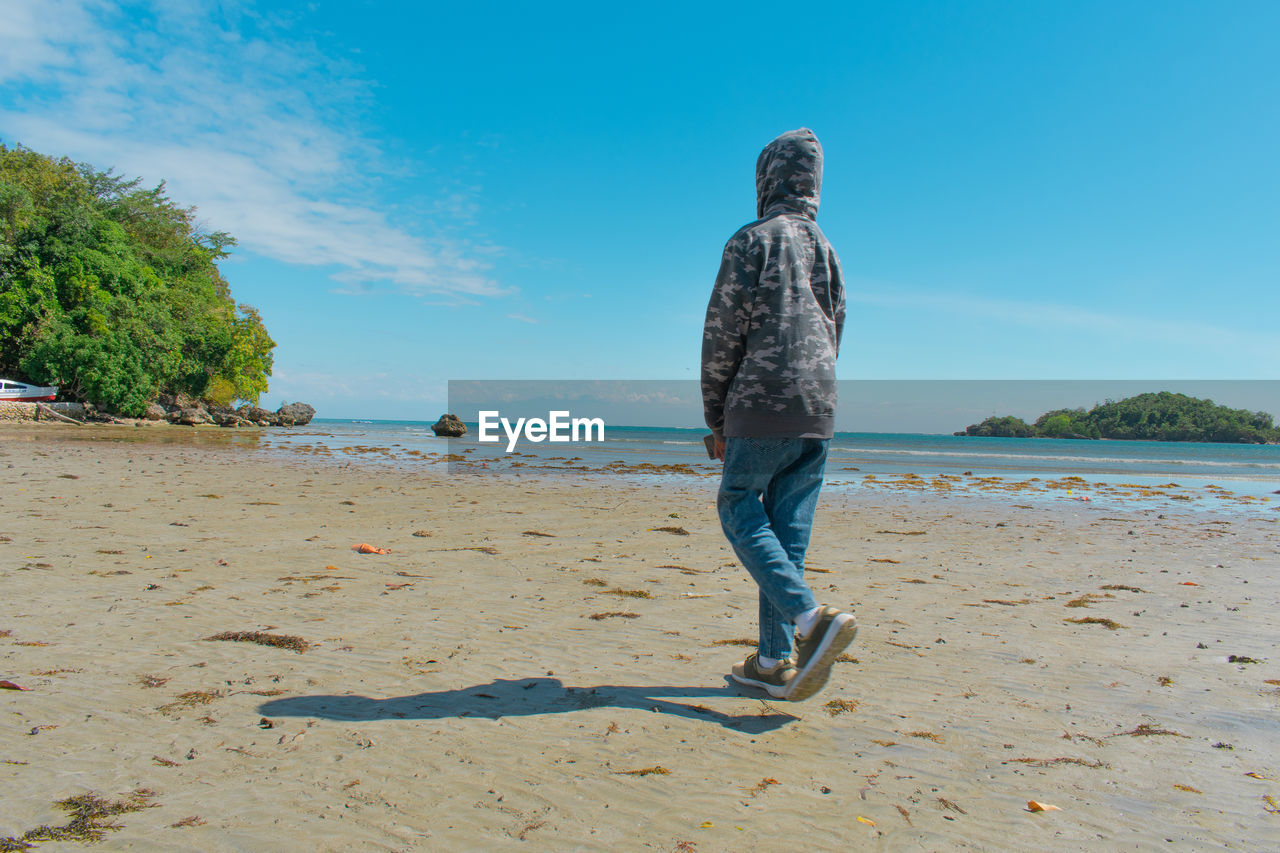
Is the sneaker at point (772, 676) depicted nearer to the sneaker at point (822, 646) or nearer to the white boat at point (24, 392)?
the sneaker at point (822, 646)

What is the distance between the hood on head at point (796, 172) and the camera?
297 cm

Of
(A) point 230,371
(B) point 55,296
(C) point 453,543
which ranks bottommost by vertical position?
(C) point 453,543

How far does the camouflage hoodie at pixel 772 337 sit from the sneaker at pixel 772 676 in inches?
40.9

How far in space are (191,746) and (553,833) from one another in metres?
1.37

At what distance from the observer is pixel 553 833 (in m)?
1.83

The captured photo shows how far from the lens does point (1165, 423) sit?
9119cm

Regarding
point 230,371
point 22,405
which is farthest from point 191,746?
point 230,371

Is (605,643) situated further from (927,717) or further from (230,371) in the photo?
(230,371)

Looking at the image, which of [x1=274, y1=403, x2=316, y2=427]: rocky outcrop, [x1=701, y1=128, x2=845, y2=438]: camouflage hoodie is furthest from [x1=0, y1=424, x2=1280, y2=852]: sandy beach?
[x1=274, y1=403, x2=316, y2=427]: rocky outcrop

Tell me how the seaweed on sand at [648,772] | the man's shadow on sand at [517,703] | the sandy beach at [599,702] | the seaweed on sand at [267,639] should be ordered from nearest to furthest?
1. the sandy beach at [599,702]
2. the seaweed on sand at [648,772]
3. the man's shadow on sand at [517,703]
4. the seaweed on sand at [267,639]

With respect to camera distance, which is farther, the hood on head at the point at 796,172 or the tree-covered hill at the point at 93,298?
the tree-covered hill at the point at 93,298

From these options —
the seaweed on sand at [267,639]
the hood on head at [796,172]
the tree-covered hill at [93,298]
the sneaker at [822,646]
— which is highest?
the tree-covered hill at [93,298]

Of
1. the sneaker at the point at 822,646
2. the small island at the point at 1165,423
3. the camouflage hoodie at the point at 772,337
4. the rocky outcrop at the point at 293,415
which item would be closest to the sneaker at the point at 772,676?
the sneaker at the point at 822,646

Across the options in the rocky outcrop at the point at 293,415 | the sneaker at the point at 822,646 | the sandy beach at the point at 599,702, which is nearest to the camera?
the sandy beach at the point at 599,702
